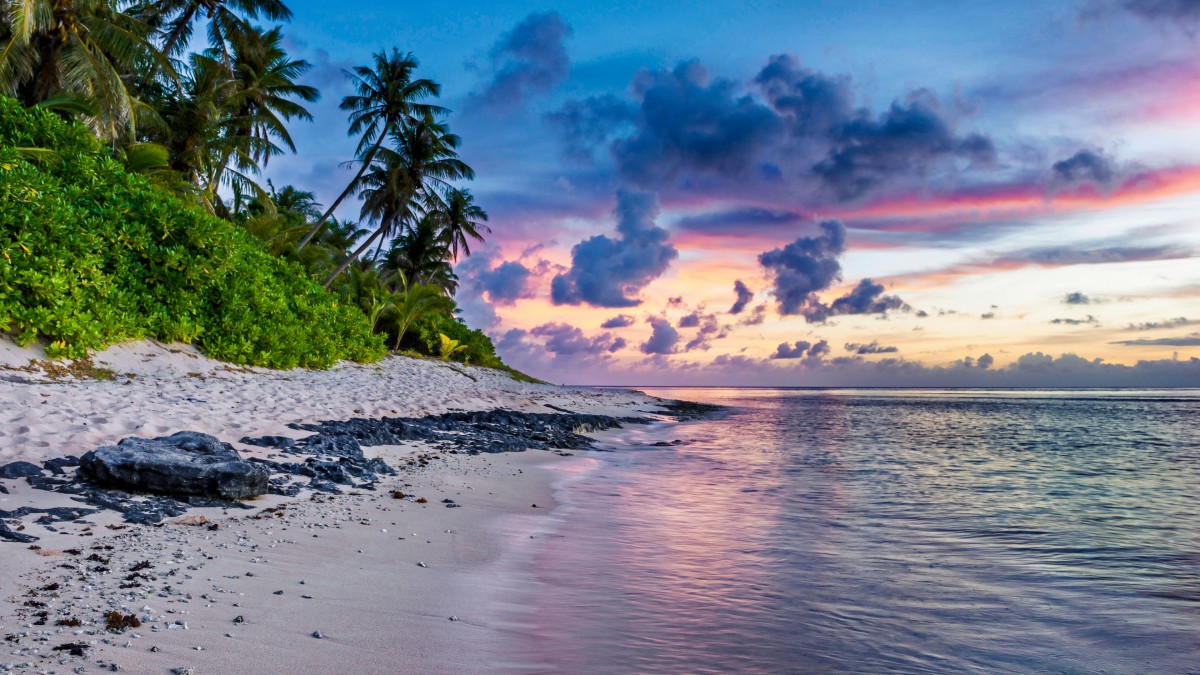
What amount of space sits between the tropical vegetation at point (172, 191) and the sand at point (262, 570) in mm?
3206

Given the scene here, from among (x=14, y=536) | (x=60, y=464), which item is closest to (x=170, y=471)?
(x=60, y=464)

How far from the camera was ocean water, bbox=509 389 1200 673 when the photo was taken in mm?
3859

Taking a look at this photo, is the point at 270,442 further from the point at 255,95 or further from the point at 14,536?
the point at 255,95

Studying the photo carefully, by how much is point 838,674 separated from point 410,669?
223 cm

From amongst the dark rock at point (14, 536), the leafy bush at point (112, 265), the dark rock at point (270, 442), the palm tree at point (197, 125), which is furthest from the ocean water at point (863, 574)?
the palm tree at point (197, 125)

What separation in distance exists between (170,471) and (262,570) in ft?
Result: 6.59

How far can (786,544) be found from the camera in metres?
6.55

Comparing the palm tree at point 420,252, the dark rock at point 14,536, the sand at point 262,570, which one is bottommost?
the sand at point 262,570

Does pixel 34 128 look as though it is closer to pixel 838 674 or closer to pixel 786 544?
pixel 786 544

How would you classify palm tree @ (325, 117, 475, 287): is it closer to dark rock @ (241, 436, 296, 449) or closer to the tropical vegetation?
A: the tropical vegetation

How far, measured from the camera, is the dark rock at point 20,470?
5.14m

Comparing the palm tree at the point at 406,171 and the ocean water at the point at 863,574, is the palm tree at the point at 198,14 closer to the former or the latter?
the palm tree at the point at 406,171

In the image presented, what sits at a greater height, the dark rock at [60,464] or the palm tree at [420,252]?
the palm tree at [420,252]

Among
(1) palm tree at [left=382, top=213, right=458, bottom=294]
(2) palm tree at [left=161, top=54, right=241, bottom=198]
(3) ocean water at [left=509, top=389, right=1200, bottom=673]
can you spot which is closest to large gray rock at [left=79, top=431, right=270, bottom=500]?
(3) ocean water at [left=509, top=389, right=1200, bottom=673]
